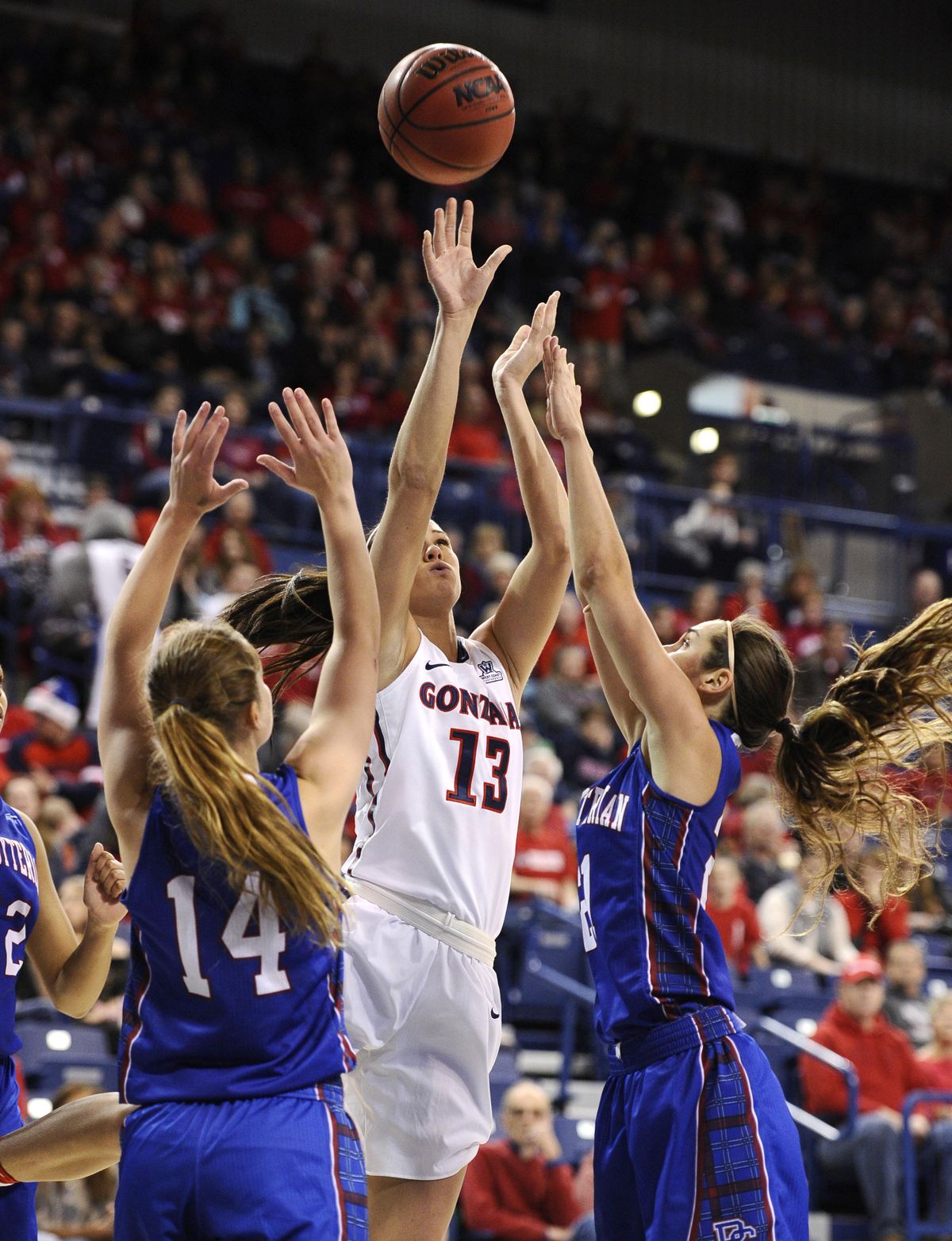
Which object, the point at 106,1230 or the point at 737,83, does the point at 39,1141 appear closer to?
the point at 106,1230

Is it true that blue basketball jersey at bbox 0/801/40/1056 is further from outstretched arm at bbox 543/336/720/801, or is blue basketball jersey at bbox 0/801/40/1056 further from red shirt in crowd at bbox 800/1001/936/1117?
red shirt in crowd at bbox 800/1001/936/1117

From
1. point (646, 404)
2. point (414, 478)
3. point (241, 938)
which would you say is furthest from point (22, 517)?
point (646, 404)

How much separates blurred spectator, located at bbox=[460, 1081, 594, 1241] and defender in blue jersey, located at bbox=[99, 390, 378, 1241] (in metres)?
4.09

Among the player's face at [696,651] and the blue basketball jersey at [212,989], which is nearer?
the blue basketball jersey at [212,989]

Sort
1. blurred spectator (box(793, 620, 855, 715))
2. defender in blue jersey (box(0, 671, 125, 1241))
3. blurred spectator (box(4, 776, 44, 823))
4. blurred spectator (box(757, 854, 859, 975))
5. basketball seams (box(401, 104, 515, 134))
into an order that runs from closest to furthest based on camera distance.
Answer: defender in blue jersey (box(0, 671, 125, 1241)) < basketball seams (box(401, 104, 515, 134)) < blurred spectator (box(4, 776, 44, 823)) < blurred spectator (box(757, 854, 859, 975)) < blurred spectator (box(793, 620, 855, 715))

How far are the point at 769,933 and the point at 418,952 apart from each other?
5682 millimetres

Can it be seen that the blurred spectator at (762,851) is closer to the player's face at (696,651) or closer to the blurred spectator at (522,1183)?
the blurred spectator at (522,1183)

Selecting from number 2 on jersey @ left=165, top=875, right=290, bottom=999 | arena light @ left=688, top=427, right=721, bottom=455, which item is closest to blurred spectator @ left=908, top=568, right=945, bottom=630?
arena light @ left=688, top=427, right=721, bottom=455

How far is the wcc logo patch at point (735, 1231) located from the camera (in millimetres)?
3506

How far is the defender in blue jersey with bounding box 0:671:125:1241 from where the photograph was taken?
144 inches

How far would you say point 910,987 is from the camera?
29.8 feet

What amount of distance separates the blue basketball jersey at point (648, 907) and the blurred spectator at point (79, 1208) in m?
3.05

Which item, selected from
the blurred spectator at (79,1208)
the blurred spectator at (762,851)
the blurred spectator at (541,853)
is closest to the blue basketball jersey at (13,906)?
the blurred spectator at (79,1208)

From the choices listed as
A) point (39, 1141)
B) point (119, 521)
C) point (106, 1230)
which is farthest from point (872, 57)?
point (39, 1141)
